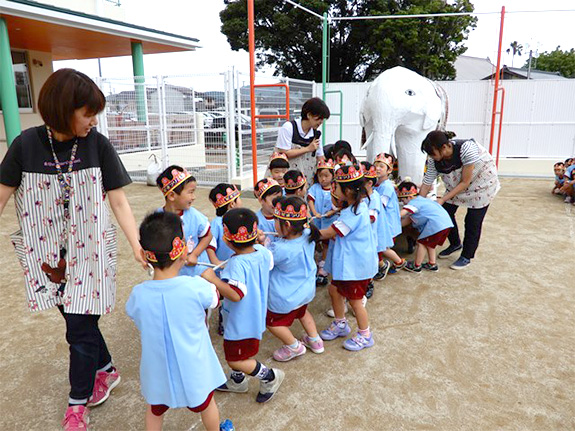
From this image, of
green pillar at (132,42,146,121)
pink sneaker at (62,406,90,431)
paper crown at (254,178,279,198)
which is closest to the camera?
pink sneaker at (62,406,90,431)

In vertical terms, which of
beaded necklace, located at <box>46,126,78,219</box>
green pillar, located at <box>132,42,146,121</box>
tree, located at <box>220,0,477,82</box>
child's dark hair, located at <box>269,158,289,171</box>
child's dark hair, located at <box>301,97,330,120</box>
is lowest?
child's dark hair, located at <box>269,158,289,171</box>

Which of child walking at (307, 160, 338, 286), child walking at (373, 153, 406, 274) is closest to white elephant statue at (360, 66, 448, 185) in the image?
child walking at (373, 153, 406, 274)

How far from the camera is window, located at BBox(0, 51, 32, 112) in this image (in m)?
9.70

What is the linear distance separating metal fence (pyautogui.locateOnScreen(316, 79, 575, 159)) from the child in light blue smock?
9924 mm

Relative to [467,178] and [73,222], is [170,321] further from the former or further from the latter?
[467,178]

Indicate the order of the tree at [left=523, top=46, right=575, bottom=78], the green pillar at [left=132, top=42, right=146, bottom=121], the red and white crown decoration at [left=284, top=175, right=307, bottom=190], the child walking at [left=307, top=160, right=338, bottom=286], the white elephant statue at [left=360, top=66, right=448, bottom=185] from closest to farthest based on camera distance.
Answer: the red and white crown decoration at [left=284, top=175, right=307, bottom=190]
the child walking at [left=307, top=160, right=338, bottom=286]
the white elephant statue at [left=360, top=66, right=448, bottom=185]
the green pillar at [left=132, top=42, right=146, bottom=121]
the tree at [left=523, top=46, right=575, bottom=78]

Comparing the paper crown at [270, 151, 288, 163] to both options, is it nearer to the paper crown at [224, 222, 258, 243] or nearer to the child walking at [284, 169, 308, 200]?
the child walking at [284, 169, 308, 200]

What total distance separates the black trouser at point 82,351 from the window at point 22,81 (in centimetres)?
932

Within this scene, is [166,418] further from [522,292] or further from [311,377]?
[522,292]

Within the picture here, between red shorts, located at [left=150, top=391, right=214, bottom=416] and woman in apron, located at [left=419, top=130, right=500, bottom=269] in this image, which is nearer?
red shorts, located at [left=150, top=391, right=214, bottom=416]

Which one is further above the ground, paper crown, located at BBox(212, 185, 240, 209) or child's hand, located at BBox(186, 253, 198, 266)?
paper crown, located at BBox(212, 185, 240, 209)

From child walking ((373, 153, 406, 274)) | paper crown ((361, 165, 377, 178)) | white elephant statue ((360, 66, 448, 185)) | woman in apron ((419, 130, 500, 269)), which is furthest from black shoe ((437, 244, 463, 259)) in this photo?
paper crown ((361, 165, 377, 178))

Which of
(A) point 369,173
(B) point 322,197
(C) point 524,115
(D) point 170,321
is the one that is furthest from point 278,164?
(C) point 524,115

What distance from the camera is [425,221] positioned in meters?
4.12
